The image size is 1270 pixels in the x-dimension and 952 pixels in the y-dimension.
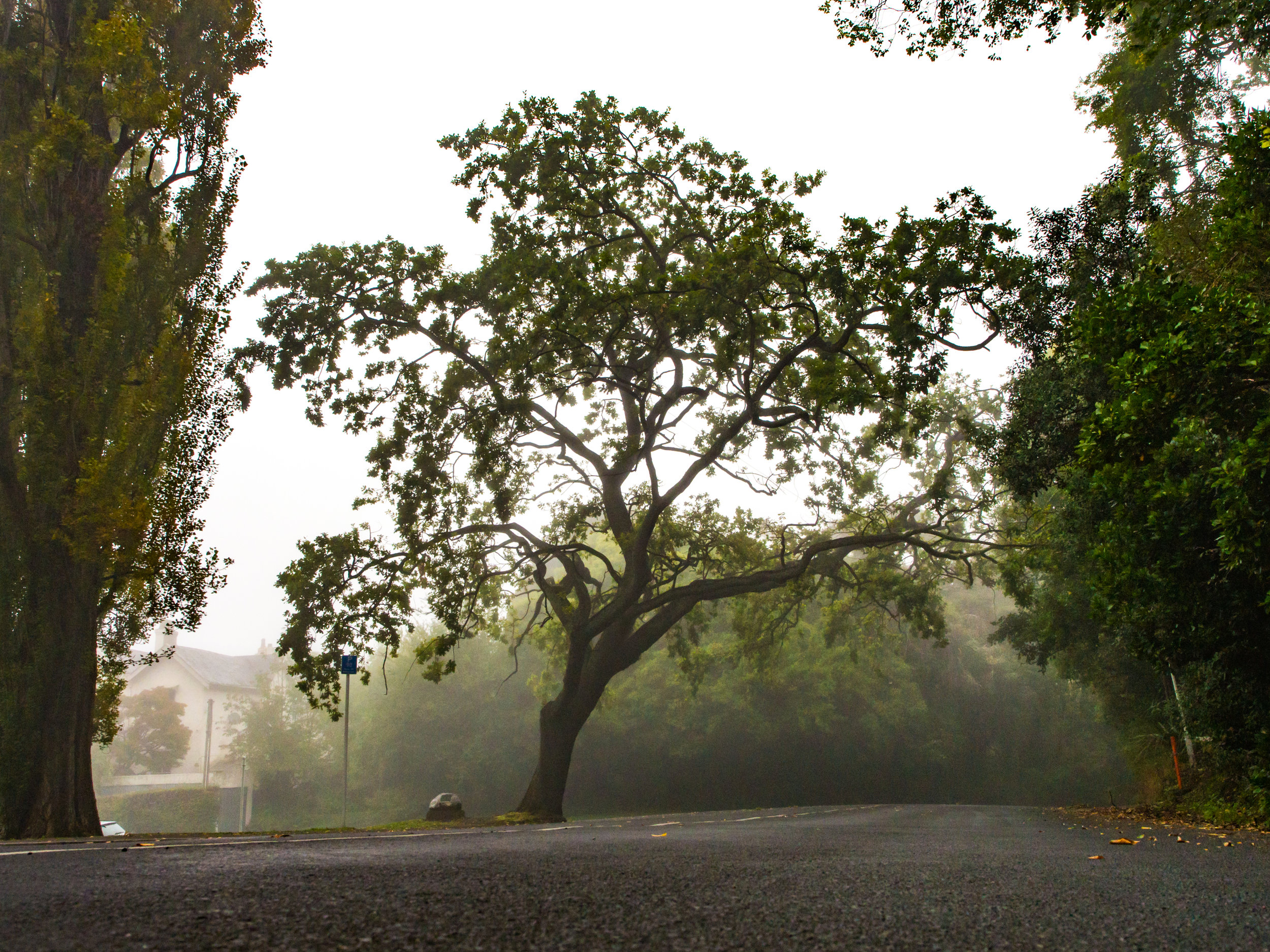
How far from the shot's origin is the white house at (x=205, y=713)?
134ft

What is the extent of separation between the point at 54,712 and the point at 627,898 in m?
9.96

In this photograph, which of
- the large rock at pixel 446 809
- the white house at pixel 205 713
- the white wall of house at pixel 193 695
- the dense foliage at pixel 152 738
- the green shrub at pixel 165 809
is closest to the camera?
the large rock at pixel 446 809

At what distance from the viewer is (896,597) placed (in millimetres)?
17266

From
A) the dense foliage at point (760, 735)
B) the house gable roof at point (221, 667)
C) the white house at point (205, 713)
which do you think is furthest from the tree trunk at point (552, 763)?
the house gable roof at point (221, 667)

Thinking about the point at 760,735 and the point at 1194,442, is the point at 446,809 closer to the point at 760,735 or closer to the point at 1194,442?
the point at 1194,442

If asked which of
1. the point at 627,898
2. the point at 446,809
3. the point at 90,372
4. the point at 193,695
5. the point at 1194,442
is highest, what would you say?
the point at 90,372

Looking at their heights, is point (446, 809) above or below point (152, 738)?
below

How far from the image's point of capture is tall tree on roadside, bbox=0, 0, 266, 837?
990cm

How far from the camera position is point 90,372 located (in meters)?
10.1

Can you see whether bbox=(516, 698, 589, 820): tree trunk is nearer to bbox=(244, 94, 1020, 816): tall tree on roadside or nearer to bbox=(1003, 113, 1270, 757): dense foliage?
bbox=(244, 94, 1020, 816): tall tree on roadside

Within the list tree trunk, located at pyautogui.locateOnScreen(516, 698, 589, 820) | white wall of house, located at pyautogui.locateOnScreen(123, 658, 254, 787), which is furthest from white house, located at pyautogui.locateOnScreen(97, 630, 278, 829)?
tree trunk, located at pyautogui.locateOnScreen(516, 698, 589, 820)

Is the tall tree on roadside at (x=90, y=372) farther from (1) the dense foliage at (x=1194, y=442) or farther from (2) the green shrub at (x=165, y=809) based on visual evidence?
(2) the green shrub at (x=165, y=809)

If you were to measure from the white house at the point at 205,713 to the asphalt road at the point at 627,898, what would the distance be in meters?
36.9

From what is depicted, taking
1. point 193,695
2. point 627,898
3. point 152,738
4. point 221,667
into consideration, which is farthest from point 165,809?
point 627,898
